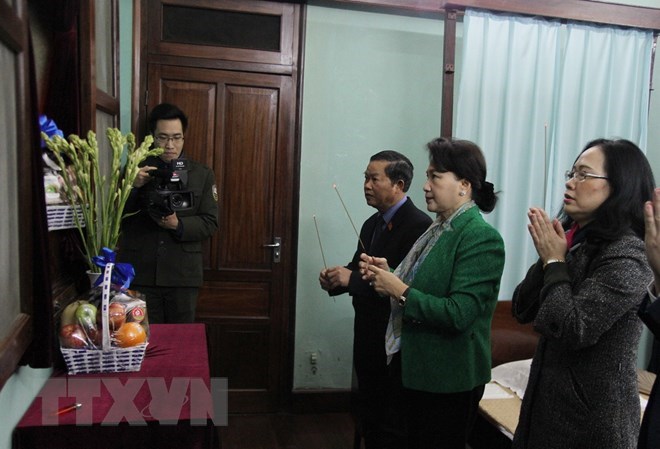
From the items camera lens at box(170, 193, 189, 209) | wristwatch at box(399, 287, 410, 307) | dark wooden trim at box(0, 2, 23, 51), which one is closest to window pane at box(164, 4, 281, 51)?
camera lens at box(170, 193, 189, 209)

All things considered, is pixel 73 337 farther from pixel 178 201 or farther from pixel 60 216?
pixel 178 201

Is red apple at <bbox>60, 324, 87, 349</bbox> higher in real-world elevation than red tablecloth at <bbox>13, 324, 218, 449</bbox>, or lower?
higher

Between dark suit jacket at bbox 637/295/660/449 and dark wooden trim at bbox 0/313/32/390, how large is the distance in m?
1.13

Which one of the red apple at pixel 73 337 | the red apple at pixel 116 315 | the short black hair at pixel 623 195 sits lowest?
the red apple at pixel 73 337

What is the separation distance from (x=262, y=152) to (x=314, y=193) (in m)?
0.36

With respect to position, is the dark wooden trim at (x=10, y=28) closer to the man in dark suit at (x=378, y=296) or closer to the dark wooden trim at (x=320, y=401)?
the man in dark suit at (x=378, y=296)

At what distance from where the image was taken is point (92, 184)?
1.72 m

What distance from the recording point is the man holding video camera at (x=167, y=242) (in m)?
2.57

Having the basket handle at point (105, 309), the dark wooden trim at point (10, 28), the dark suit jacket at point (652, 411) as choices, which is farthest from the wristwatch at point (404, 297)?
the dark wooden trim at point (10, 28)

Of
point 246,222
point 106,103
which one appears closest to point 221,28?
point 246,222

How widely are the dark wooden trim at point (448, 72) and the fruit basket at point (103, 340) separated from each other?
203cm

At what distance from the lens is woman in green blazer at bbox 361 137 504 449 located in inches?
68.1

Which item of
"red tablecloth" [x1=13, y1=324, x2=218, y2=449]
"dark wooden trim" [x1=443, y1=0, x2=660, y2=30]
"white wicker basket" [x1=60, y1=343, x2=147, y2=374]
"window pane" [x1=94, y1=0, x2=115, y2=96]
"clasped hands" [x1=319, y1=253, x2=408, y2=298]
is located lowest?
"red tablecloth" [x1=13, y1=324, x2=218, y2=449]

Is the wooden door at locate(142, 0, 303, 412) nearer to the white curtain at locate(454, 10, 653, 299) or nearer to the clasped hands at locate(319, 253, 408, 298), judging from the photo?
the white curtain at locate(454, 10, 653, 299)
